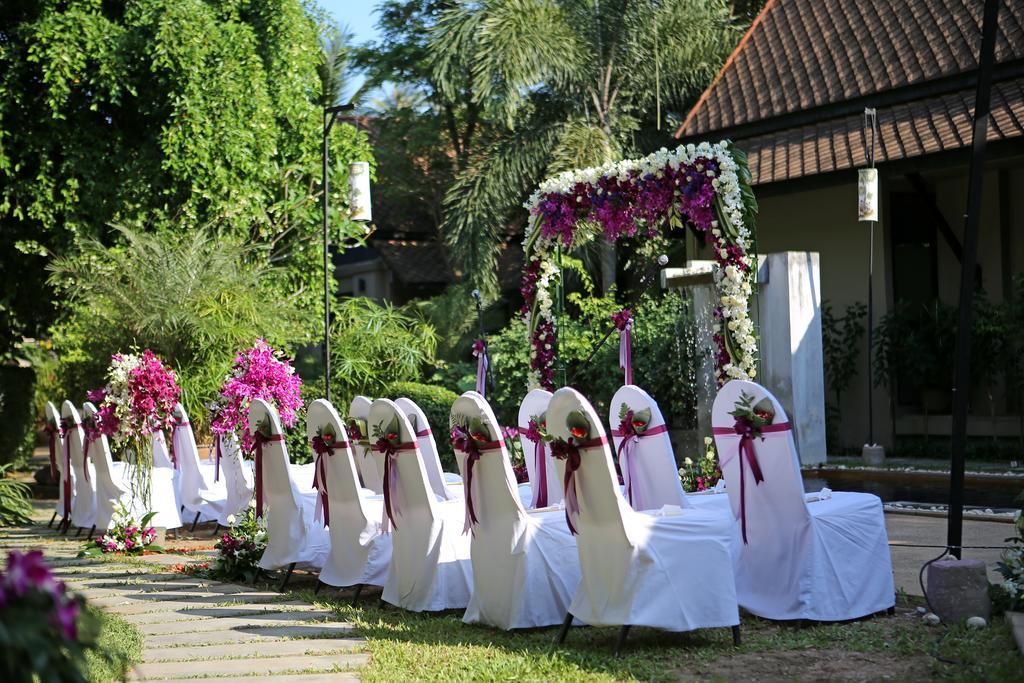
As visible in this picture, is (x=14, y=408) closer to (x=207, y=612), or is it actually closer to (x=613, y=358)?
(x=613, y=358)

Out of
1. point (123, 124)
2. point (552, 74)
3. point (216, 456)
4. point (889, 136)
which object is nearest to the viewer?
point (216, 456)

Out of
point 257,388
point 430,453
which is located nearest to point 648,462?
point 430,453

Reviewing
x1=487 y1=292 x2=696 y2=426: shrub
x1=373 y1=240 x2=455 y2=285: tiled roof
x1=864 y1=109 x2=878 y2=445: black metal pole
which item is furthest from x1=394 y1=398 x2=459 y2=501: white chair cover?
x1=373 y1=240 x2=455 y2=285: tiled roof

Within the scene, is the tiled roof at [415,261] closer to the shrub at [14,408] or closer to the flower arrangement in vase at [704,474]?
the shrub at [14,408]

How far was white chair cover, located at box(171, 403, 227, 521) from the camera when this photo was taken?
414 inches

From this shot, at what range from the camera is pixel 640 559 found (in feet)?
17.2

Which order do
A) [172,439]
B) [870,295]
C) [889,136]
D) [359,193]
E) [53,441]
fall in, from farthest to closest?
1. [889,136]
2. [870,295]
3. [359,193]
4. [53,441]
5. [172,439]

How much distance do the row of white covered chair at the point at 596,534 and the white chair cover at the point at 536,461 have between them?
0.8 inches

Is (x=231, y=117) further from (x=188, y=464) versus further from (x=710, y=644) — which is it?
(x=710, y=644)

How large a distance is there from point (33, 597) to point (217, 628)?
4.20 m

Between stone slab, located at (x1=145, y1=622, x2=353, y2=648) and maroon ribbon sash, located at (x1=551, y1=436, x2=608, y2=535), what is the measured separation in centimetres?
144

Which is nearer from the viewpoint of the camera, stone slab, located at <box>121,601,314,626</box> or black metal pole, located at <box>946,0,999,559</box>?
black metal pole, located at <box>946,0,999,559</box>

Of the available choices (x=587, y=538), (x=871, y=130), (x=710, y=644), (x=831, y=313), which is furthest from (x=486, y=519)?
(x=831, y=313)

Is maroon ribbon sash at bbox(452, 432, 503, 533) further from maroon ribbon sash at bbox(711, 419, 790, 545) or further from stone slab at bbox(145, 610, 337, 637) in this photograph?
maroon ribbon sash at bbox(711, 419, 790, 545)
